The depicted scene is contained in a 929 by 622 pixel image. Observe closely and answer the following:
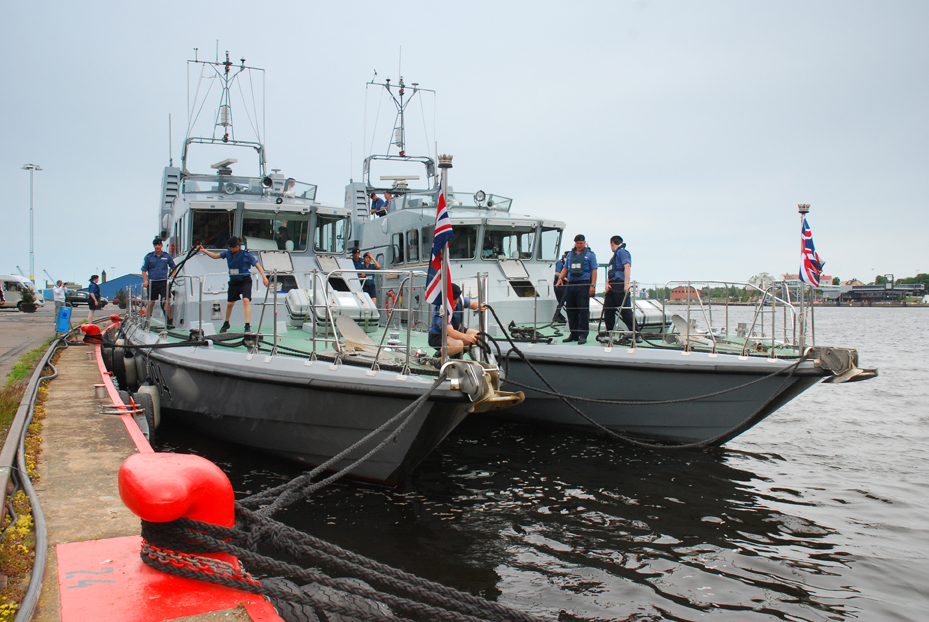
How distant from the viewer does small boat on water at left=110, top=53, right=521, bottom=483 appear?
560 centimetres

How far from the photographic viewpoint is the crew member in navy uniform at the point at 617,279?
9.01 meters

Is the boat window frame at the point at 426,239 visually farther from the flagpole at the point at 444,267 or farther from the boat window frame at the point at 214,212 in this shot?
the flagpole at the point at 444,267

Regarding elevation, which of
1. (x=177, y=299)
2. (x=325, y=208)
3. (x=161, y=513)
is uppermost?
(x=325, y=208)

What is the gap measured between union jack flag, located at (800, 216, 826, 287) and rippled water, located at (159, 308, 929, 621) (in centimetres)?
236

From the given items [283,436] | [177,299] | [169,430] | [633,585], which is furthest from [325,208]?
[633,585]

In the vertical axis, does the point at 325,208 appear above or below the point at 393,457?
above

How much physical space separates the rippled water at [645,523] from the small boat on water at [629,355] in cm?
46

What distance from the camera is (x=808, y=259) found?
8.88m

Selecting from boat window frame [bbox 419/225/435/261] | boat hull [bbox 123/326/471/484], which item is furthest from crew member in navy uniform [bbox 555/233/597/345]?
boat hull [bbox 123/326/471/484]

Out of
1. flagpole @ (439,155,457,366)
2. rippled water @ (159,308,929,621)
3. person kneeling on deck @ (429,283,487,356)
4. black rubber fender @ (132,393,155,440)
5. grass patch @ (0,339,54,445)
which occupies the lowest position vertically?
rippled water @ (159,308,929,621)

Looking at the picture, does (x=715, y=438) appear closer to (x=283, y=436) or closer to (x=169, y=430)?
(x=283, y=436)

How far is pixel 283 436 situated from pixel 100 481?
2640 millimetres

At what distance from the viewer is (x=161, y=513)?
239 centimetres

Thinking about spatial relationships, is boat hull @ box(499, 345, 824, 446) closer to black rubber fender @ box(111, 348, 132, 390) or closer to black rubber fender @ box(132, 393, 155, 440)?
black rubber fender @ box(132, 393, 155, 440)
